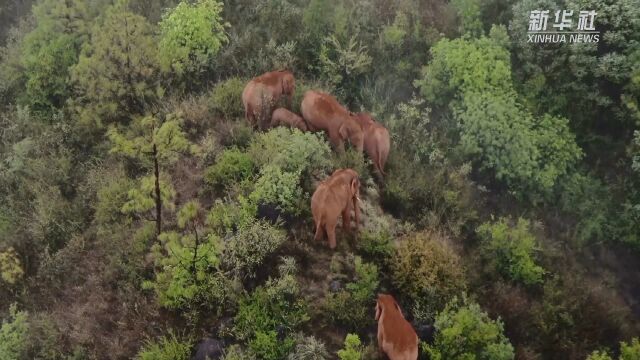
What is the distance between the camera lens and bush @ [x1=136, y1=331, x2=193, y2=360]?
290 inches

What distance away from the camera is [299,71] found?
12.5 m

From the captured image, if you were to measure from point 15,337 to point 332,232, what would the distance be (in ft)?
16.6

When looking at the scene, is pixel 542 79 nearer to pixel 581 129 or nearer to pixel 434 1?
pixel 581 129

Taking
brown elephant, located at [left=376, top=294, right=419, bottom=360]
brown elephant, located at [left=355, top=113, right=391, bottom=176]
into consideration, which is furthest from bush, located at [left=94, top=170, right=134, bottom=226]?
brown elephant, located at [left=376, top=294, right=419, bottom=360]

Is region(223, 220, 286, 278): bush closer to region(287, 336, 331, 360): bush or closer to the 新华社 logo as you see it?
region(287, 336, 331, 360): bush

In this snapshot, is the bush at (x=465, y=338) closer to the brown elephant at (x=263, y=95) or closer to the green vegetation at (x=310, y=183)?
the green vegetation at (x=310, y=183)

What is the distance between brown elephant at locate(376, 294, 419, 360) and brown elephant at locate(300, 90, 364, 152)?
338cm

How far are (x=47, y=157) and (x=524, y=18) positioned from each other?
34.3 feet

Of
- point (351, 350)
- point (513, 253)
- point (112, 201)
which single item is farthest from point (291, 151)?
point (513, 253)

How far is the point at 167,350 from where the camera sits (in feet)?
24.2

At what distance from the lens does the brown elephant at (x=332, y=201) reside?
812 centimetres

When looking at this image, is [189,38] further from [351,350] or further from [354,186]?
[351,350]

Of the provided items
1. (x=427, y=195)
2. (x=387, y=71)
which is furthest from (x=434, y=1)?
(x=427, y=195)

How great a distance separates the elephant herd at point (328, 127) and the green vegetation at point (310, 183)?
267mm
